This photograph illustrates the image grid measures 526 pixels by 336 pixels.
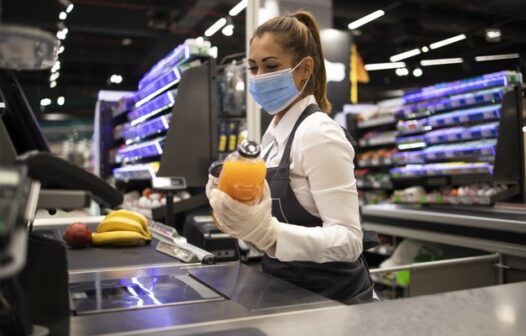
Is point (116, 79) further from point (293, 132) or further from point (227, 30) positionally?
point (293, 132)

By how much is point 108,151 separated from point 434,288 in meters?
5.97

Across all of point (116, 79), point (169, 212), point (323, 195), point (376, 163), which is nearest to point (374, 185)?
point (376, 163)

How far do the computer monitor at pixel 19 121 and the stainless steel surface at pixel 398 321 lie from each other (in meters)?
1.14

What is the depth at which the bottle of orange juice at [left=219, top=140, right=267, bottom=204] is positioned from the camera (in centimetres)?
107

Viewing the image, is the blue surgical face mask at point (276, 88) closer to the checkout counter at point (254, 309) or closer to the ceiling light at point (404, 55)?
the checkout counter at point (254, 309)

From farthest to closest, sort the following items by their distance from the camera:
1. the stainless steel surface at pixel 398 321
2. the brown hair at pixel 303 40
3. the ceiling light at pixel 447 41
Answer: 1. the ceiling light at pixel 447 41
2. the brown hair at pixel 303 40
3. the stainless steel surface at pixel 398 321

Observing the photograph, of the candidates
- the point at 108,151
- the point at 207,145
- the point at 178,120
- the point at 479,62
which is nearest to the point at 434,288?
the point at 207,145

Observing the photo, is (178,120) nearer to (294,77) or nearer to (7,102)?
(7,102)

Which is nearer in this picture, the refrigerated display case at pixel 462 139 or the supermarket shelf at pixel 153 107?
the refrigerated display case at pixel 462 139

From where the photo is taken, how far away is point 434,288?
10.7ft

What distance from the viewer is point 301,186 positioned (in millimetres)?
1574

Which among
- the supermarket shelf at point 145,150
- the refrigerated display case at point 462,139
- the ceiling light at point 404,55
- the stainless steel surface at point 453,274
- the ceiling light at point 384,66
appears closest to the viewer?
the stainless steel surface at point 453,274

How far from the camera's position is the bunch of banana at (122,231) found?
2273 millimetres

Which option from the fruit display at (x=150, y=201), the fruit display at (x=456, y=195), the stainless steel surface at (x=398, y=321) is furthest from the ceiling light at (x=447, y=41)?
the stainless steel surface at (x=398, y=321)
